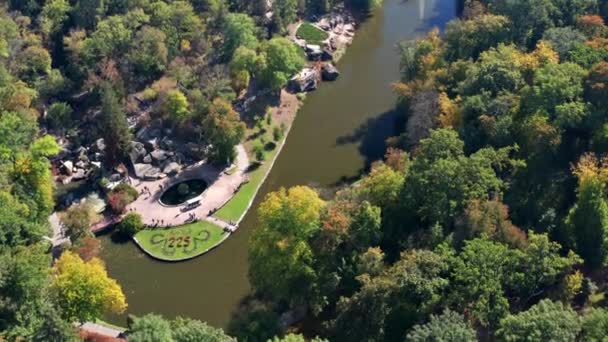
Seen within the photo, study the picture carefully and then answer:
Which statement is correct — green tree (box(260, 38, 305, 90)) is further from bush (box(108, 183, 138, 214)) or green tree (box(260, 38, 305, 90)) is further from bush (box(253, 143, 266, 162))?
bush (box(108, 183, 138, 214))

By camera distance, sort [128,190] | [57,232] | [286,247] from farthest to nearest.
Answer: [128,190], [57,232], [286,247]

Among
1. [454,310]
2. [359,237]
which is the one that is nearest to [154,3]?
[359,237]

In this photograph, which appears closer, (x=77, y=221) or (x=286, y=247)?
(x=286, y=247)

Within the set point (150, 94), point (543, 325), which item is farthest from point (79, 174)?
point (543, 325)

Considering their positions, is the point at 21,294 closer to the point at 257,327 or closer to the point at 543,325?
the point at 257,327

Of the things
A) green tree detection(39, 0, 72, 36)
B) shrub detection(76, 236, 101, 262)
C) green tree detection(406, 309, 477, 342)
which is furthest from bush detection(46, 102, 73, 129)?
green tree detection(406, 309, 477, 342)

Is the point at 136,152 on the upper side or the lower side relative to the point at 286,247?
lower

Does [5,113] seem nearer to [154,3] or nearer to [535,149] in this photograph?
[154,3]
